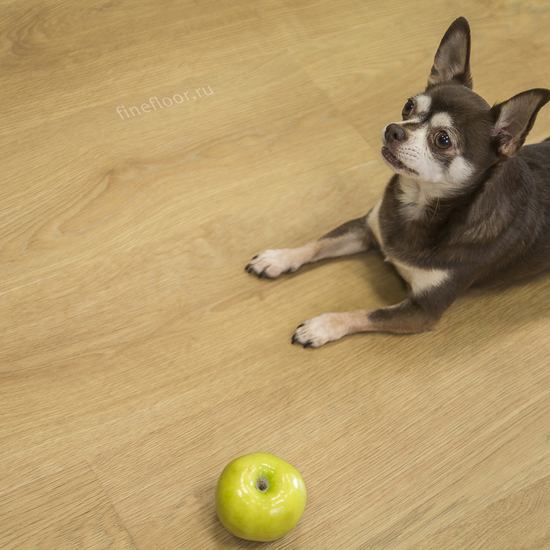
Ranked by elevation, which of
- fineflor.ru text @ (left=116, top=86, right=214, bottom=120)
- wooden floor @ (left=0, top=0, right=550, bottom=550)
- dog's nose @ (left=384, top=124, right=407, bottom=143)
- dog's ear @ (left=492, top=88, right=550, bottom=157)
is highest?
dog's ear @ (left=492, top=88, right=550, bottom=157)

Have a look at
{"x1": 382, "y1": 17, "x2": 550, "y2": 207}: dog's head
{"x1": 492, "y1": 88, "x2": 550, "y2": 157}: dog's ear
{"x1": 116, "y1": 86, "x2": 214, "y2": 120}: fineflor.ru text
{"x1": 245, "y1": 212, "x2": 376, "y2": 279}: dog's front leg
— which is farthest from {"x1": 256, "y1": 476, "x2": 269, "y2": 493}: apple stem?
{"x1": 116, "y1": 86, "x2": 214, "y2": 120}: fineflor.ru text

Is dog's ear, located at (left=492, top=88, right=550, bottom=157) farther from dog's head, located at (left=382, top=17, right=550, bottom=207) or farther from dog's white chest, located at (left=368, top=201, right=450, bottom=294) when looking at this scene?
dog's white chest, located at (left=368, top=201, right=450, bottom=294)

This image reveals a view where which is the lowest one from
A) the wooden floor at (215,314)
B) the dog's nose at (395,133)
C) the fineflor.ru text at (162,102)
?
the wooden floor at (215,314)

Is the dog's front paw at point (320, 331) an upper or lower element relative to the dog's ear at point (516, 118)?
lower

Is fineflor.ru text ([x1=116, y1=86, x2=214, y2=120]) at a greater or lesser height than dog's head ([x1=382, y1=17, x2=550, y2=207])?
lesser

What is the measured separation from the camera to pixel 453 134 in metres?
1.54

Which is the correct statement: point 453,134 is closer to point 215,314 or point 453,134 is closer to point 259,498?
point 215,314

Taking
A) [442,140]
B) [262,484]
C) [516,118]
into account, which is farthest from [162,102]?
[262,484]

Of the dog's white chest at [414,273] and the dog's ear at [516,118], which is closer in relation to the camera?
the dog's ear at [516,118]

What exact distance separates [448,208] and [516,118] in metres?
0.31

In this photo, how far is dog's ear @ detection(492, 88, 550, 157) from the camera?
4.54 feet

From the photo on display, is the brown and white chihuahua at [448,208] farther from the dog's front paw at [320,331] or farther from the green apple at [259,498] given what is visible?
the green apple at [259,498]

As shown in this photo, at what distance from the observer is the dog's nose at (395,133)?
1583 millimetres

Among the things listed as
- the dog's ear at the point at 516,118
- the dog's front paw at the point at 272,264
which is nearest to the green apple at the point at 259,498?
the dog's front paw at the point at 272,264
